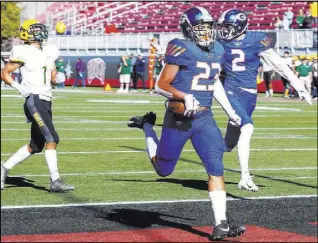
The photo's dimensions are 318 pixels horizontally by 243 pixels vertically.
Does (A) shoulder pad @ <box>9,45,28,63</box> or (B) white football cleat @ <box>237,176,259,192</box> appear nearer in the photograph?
(A) shoulder pad @ <box>9,45,28,63</box>

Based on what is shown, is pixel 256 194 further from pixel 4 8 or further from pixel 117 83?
pixel 4 8

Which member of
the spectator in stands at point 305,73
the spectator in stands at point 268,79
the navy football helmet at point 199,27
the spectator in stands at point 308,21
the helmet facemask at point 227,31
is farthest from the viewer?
the spectator in stands at point 308,21

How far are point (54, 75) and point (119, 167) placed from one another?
10.1 feet

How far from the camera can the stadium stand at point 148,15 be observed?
4341cm

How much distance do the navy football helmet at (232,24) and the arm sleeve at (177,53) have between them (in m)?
2.95

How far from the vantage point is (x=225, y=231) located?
7.05 metres

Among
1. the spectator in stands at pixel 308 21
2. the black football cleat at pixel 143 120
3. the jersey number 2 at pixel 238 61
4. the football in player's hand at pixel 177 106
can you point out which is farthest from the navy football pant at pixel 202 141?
the spectator in stands at pixel 308 21

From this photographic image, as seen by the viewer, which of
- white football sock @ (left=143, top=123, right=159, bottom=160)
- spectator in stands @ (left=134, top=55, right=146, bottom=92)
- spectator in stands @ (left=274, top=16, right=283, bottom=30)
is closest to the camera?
white football sock @ (left=143, top=123, right=159, bottom=160)

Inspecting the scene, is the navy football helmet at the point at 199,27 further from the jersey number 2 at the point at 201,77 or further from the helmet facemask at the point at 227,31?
the helmet facemask at the point at 227,31

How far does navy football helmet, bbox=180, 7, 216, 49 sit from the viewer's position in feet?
23.6

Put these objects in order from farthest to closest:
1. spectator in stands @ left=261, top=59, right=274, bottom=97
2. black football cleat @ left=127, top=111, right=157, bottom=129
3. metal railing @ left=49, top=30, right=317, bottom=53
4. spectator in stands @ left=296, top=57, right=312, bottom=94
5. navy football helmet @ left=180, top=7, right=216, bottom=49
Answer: metal railing @ left=49, top=30, right=317, bottom=53 < spectator in stands @ left=261, top=59, right=274, bottom=97 < spectator in stands @ left=296, top=57, right=312, bottom=94 < black football cleat @ left=127, top=111, right=157, bottom=129 < navy football helmet @ left=180, top=7, right=216, bottom=49

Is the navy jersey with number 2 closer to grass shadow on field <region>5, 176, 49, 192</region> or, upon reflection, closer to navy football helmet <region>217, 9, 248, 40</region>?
navy football helmet <region>217, 9, 248, 40</region>

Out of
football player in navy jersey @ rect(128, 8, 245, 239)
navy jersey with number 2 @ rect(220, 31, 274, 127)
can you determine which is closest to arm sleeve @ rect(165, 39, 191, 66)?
football player in navy jersey @ rect(128, 8, 245, 239)

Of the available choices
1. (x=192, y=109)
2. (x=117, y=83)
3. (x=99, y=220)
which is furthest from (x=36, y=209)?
(x=117, y=83)
